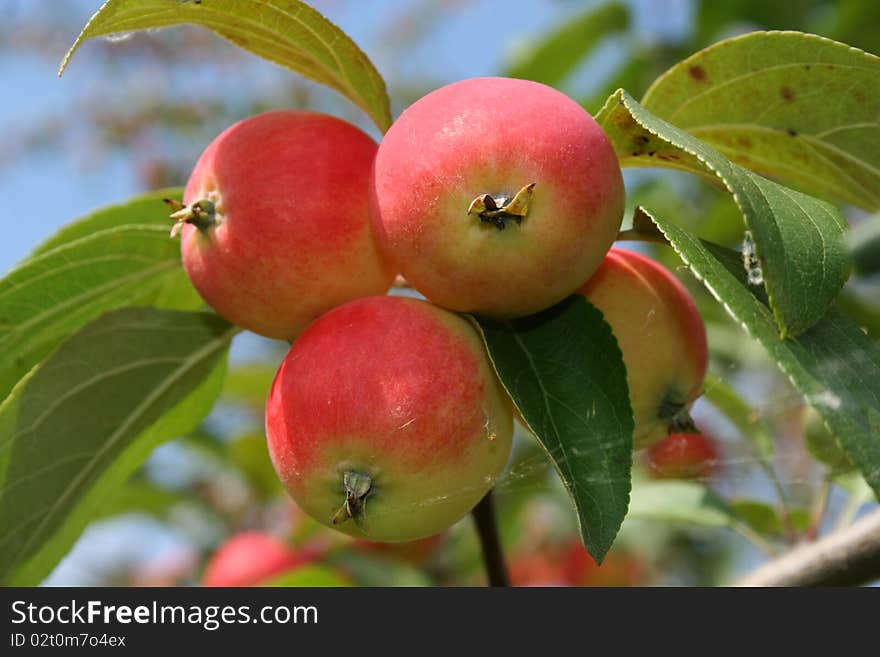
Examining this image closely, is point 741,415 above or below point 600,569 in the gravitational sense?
above

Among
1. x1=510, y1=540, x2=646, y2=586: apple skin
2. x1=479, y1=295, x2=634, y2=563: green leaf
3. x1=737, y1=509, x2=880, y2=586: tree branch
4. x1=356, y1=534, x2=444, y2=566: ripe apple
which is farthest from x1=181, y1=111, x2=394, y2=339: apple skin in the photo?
x1=510, y1=540, x2=646, y2=586: apple skin

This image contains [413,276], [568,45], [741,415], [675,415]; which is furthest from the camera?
[568,45]

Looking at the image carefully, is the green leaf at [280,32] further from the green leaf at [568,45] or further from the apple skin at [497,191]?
the green leaf at [568,45]

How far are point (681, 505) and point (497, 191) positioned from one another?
1.16m

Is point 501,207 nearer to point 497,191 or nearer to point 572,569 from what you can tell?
point 497,191

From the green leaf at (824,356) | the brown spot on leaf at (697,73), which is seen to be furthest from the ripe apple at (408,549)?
the green leaf at (824,356)

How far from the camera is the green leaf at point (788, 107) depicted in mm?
1142

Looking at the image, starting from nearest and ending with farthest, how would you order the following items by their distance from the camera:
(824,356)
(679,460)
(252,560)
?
(824,356)
(679,460)
(252,560)

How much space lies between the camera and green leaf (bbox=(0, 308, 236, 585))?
4.17 ft

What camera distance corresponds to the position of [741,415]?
74.9 inches

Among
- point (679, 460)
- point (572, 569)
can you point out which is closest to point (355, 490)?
point (679, 460)

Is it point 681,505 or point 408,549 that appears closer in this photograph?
point 681,505

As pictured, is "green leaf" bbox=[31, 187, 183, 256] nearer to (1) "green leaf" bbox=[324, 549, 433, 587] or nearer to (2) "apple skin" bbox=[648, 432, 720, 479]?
(2) "apple skin" bbox=[648, 432, 720, 479]

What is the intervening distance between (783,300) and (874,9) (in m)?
1.93
